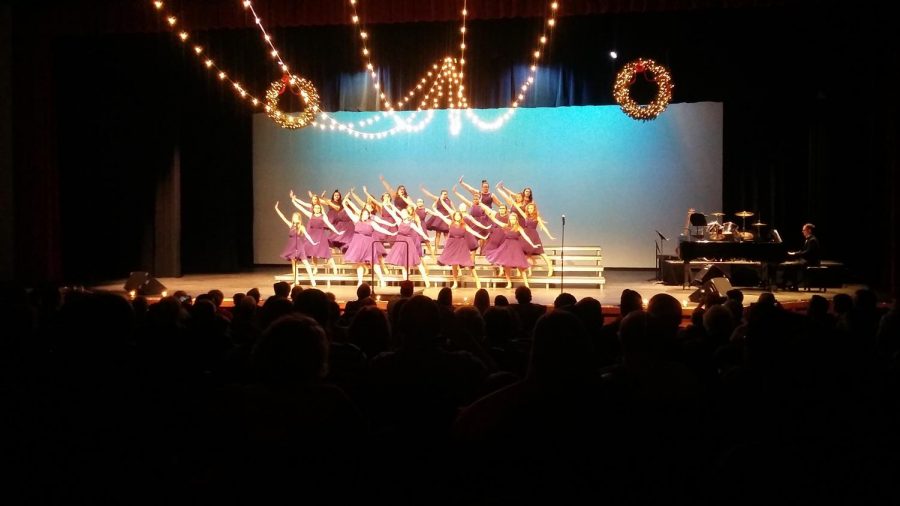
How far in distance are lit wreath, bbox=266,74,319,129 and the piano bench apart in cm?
718

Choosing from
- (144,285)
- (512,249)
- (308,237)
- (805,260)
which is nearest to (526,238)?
(512,249)

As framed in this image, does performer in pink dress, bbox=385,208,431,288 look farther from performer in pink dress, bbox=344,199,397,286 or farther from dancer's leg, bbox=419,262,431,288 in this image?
performer in pink dress, bbox=344,199,397,286

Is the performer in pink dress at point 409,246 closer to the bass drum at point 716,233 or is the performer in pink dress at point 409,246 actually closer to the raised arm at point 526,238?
the raised arm at point 526,238

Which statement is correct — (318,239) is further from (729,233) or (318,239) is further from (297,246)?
(729,233)

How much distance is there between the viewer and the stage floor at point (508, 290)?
972 cm

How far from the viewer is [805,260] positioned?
35.3ft

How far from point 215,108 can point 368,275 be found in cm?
385

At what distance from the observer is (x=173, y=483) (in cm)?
200

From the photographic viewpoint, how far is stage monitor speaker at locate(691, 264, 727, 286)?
32.4 feet

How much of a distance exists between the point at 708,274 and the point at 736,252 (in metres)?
1.11

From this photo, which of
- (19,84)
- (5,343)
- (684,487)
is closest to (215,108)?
(19,84)

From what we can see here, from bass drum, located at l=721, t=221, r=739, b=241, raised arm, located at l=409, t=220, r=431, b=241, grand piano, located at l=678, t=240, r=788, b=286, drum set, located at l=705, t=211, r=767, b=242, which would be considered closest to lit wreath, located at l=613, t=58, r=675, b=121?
drum set, located at l=705, t=211, r=767, b=242

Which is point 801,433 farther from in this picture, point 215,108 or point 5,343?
point 215,108

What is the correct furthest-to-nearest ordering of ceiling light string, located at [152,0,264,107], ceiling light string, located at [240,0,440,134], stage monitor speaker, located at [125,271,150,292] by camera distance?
ceiling light string, located at [152,0,264,107] → ceiling light string, located at [240,0,440,134] → stage monitor speaker, located at [125,271,150,292]
